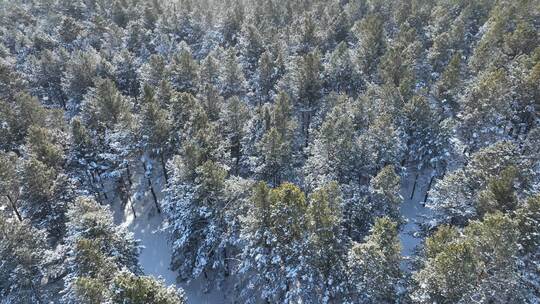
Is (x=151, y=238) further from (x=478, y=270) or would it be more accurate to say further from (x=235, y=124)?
(x=478, y=270)

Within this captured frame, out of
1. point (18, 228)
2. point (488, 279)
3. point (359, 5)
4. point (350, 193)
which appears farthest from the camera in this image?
point (359, 5)

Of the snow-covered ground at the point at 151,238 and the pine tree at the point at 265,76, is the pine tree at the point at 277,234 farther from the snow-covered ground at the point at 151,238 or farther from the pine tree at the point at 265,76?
the pine tree at the point at 265,76

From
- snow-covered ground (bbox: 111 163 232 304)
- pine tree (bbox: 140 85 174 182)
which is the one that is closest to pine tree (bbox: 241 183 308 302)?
snow-covered ground (bbox: 111 163 232 304)

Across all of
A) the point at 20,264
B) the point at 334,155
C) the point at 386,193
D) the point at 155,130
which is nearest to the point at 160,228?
the point at 155,130

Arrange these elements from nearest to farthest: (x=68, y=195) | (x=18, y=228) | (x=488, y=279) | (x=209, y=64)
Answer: (x=488, y=279) < (x=18, y=228) < (x=68, y=195) < (x=209, y=64)

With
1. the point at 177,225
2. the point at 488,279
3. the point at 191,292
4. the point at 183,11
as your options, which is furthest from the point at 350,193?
the point at 183,11

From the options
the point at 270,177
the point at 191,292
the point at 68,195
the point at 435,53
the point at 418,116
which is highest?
the point at 435,53

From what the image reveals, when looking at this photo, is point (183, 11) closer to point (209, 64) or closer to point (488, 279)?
point (209, 64)

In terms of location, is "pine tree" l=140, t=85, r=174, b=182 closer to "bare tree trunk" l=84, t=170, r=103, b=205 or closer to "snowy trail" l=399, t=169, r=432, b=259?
"bare tree trunk" l=84, t=170, r=103, b=205
